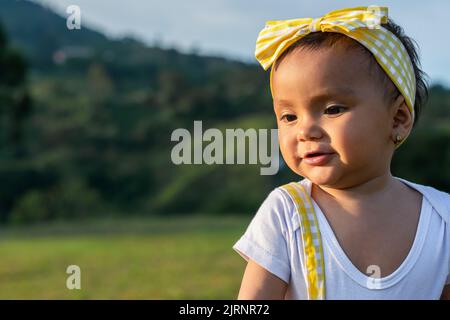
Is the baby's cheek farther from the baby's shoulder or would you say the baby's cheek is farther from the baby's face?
the baby's shoulder

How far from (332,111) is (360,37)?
0.23m

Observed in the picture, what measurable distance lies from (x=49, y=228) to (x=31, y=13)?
1726cm

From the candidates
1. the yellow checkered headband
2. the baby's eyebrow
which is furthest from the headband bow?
the baby's eyebrow

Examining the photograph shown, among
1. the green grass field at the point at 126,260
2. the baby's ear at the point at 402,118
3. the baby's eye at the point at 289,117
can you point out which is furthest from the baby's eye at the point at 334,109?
the green grass field at the point at 126,260

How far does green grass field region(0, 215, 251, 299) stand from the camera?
5.42 metres

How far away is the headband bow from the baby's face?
0.05 meters

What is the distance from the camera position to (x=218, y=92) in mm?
20484

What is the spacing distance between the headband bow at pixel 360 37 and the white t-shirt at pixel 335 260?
0.42 metres

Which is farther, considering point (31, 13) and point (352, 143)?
point (31, 13)

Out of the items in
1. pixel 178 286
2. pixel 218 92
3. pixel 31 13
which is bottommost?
pixel 178 286
